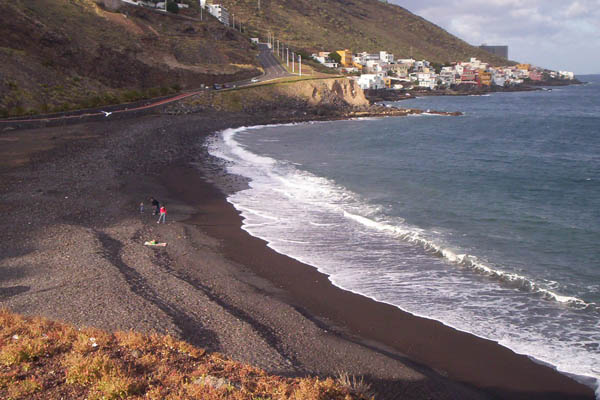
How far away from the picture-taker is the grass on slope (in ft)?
17.9

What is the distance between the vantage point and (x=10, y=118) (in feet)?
105

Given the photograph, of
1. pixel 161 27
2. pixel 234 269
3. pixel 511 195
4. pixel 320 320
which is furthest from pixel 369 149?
pixel 161 27

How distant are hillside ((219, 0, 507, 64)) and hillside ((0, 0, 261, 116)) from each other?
43.4 meters

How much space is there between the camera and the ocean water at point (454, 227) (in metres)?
9.72

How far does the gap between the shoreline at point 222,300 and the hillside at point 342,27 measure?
100 metres

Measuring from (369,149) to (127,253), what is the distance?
24.6 m

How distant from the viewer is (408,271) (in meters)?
12.0

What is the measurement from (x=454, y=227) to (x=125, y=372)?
41.0 feet

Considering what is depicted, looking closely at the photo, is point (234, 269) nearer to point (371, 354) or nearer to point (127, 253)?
point (127, 253)

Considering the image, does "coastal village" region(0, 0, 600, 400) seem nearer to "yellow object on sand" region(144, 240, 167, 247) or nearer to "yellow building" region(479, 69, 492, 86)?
"yellow object on sand" region(144, 240, 167, 247)

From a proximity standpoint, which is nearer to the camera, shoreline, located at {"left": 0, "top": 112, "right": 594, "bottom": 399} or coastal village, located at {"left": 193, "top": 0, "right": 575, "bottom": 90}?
shoreline, located at {"left": 0, "top": 112, "right": 594, "bottom": 399}

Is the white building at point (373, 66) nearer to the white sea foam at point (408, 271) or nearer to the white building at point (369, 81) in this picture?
the white building at point (369, 81)

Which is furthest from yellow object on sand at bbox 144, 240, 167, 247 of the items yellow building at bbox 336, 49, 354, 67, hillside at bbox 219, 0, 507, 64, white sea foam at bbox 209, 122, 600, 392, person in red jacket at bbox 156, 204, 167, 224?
hillside at bbox 219, 0, 507, 64

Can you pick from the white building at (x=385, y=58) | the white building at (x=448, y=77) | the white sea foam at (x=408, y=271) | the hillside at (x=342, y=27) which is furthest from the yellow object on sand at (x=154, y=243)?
the white building at (x=385, y=58)
